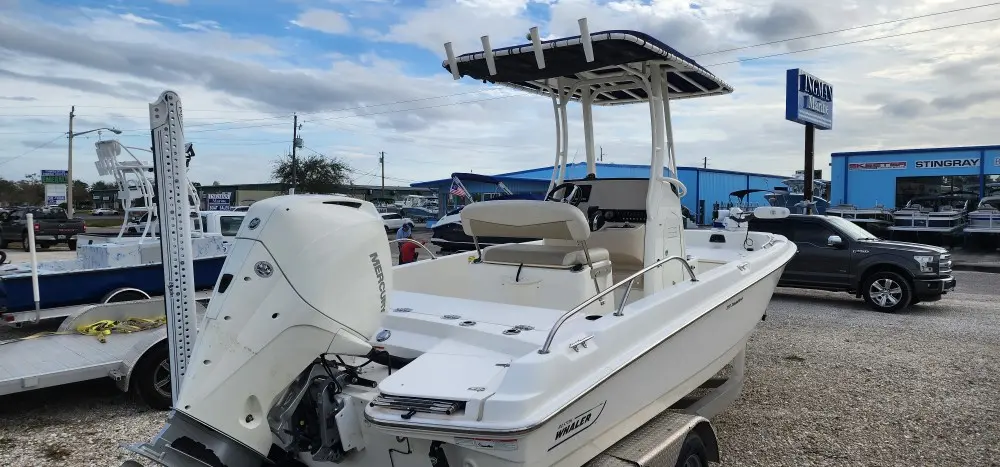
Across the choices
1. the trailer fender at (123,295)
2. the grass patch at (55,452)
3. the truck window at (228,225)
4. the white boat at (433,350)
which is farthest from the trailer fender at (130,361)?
the truck window at (228,225)

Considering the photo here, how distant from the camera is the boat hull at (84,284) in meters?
7.59

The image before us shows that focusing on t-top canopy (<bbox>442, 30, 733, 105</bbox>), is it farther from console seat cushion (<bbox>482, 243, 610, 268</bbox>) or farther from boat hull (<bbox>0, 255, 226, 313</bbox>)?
boat hull (<bbox>0, 255, 226, 313</bbox>)

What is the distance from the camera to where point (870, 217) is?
822 inches

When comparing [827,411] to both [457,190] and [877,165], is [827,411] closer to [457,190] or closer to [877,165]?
[457,190]

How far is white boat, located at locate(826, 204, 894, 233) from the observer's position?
19.9 m

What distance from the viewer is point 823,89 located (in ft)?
64.7

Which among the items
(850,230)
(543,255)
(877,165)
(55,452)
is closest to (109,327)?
(55,452)

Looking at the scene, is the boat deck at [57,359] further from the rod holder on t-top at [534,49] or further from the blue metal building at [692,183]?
the blue metal building at [692,183]

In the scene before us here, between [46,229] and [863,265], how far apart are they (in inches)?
952

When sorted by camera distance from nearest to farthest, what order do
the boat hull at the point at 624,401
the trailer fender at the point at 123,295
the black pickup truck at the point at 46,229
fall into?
the boat hull at the point at 624,401, the trailer fender at the point at 123,295, the black pickup truck at the point at 46,229

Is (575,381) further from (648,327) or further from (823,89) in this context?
(823,89)

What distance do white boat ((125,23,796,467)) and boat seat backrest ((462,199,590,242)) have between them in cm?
1

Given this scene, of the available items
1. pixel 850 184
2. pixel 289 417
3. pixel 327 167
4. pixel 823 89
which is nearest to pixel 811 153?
pixel 823 89

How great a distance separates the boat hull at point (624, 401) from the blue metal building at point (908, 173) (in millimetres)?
23840
